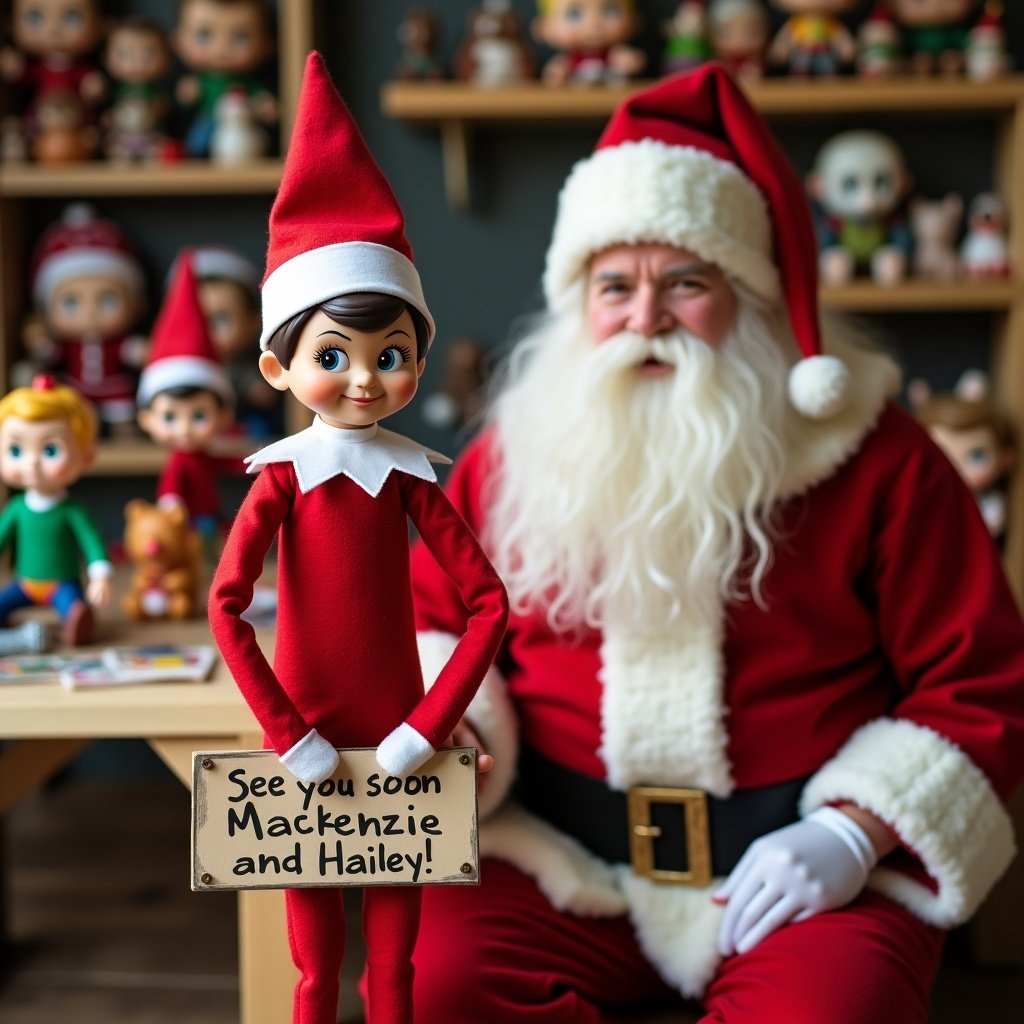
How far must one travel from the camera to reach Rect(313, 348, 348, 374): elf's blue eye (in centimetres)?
84

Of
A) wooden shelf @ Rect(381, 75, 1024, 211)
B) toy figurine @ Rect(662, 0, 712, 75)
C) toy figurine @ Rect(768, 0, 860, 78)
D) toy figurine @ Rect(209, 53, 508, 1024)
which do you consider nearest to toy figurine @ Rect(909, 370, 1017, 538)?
wooden shelf @ Rect(381, 75, 1024, 211)

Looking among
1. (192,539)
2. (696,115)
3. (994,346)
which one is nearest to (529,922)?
(192,539)

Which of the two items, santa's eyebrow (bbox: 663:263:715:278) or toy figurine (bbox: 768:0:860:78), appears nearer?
santa's eyebrow (bbox: 663:263:715:278)

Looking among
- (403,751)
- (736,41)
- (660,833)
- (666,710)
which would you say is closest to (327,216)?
(403,751)

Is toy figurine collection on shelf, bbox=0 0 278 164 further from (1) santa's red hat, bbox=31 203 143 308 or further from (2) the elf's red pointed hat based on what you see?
(2) the elf's red pointed hat

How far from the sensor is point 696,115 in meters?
1.29

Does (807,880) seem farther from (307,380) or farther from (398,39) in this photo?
(398,39)

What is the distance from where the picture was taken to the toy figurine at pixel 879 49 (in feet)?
6.68

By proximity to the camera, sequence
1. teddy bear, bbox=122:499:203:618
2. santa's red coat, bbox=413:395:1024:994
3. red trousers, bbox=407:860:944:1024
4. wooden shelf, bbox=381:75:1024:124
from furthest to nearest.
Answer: wooden shelf, bbox=381:75:1024:124 → teddy bear, bbox=122:499:203:618 → santa's red coat, bbox=413:395:1024:994 → red trousers, bbox=407:860:944:1024

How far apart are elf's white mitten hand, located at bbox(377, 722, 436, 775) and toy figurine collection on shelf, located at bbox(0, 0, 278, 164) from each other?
1.52 metres

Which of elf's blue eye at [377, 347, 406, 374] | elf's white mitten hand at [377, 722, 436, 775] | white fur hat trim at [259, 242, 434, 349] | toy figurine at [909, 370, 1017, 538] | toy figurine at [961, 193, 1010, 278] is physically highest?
toy figurine at [961, 193, 1010, 278]

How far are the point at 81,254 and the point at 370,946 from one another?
61.3 inches

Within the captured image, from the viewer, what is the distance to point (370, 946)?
0.93 m

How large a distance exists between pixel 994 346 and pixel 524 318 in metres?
0.81
